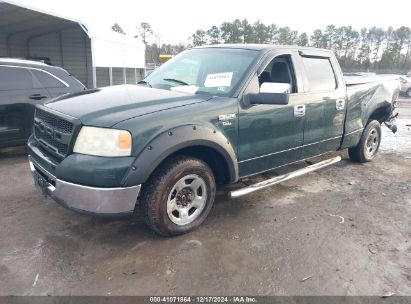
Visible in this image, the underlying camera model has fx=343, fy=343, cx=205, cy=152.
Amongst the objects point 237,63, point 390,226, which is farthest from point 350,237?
point 237,63

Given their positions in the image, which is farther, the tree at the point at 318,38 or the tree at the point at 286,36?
the tree at the point at 318,38

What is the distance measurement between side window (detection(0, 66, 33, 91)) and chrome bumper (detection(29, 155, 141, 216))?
3.46 metres

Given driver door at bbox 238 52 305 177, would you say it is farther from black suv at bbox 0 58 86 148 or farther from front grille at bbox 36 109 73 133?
black suv at bbox 0 58 86 148

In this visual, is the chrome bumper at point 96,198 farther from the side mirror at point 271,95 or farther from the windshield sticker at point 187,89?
the side mirror at point 271,95

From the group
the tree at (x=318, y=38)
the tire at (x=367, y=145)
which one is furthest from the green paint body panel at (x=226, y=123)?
the tree at (x=318, y=38)

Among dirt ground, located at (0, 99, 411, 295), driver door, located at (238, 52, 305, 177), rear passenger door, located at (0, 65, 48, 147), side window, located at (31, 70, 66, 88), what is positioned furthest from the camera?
side window, located at (31, 70, 66, 88)

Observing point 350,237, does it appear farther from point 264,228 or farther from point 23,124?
point 23,124

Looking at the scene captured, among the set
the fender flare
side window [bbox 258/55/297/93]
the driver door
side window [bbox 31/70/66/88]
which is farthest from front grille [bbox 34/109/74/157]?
side window [bbox 31/70/66/88]

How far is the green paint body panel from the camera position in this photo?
109 inches

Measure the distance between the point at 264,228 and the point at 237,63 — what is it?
180 centimetres

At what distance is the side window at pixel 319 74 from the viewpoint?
4348 millimetres

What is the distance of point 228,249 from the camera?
313 centimetres

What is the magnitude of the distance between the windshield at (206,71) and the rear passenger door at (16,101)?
8.16ft

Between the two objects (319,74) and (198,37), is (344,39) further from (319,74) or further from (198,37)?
(319,74)
